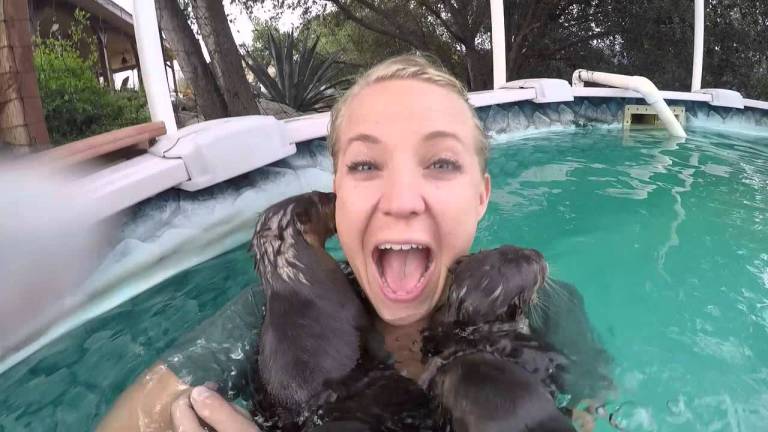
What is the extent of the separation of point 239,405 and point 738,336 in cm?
194

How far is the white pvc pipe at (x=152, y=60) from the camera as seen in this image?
9.52 feet

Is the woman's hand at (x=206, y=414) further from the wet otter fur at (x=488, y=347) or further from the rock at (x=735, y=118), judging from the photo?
the rock at (x=735, y=118)

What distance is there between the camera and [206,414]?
1345 millimetres

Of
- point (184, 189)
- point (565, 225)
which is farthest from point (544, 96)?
point (184, 189)

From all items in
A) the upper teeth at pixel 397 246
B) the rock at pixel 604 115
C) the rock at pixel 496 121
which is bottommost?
the rock at pixel 604 115

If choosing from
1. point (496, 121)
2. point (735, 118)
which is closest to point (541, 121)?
point (496, 121)

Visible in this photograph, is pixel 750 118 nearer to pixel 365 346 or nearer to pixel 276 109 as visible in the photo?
pixel 276 109

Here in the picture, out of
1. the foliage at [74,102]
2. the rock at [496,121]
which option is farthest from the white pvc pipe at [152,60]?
the foliage at [74,102]

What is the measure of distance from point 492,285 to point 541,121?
6092 millimetres

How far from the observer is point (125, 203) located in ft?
7.95

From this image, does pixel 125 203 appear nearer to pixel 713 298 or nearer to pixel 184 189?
pixel 184 189

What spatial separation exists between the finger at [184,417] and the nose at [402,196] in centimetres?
70

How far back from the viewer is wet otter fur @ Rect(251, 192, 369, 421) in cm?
129

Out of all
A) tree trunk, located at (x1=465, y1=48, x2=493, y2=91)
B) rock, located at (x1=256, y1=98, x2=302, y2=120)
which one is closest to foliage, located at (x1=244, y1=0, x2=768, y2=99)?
tree trunk, located at (x1=465, y1=48, x2=493, y2=91)
